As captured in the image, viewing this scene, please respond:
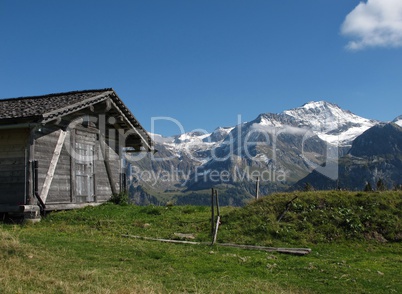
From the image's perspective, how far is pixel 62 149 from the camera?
81.3 ft

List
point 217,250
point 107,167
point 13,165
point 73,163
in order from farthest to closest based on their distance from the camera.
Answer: point 107,167 < point 73,163 < point 13,165 < point 217,250

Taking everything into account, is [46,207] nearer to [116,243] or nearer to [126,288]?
[116,243]

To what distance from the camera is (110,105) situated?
92.2 feet

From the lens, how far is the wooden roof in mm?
21531

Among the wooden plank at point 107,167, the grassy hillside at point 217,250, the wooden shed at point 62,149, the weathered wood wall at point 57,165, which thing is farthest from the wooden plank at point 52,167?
the wooden plank at point 107,167

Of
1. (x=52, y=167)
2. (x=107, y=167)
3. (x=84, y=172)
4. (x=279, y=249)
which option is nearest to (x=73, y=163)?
(x=84, y=172)

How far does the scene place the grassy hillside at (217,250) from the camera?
11000 millimetres

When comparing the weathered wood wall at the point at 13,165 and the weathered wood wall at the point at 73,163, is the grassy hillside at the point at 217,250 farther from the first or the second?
the weathered wood wall at the point at 13,165

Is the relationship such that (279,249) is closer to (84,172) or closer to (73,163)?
(73,163)

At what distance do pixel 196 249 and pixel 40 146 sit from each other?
11.3m

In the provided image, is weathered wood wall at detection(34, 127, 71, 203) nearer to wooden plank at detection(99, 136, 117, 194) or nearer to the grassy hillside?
the grassy hillside

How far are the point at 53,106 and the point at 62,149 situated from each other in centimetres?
281

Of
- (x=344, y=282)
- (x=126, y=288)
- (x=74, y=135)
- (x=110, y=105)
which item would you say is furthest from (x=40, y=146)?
(x=344, y=282)

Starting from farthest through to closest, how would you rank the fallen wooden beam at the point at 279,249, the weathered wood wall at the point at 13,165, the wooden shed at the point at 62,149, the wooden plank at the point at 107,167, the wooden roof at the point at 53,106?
the wooden plank at the point at 107,167
the weathered wood wall at the point at 13,165
the wooden shed at the point at 62,149
the wooden roof at the point at 53,106
the fallen wooden beam at the point at 279,249
